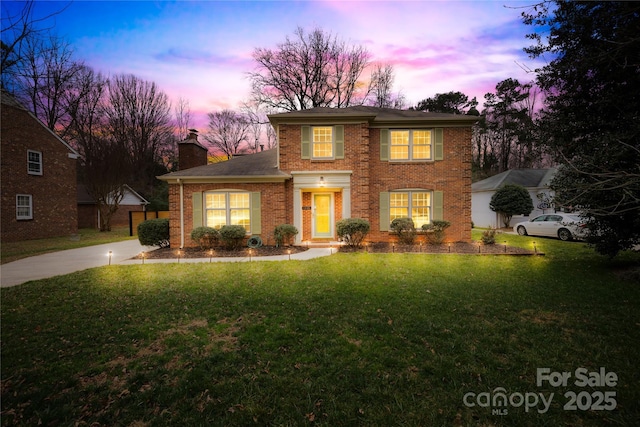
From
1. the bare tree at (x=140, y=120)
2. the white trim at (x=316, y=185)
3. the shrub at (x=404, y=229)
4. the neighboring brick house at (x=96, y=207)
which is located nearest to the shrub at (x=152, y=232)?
the white trim at (x=316, y=185)

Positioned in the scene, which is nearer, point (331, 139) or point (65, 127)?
point (331, 139)

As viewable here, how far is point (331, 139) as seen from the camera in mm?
12211

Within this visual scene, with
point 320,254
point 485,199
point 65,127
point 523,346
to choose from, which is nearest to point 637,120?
point 523,346

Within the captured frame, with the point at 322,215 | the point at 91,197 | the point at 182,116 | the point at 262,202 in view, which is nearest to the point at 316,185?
the point at 322,215

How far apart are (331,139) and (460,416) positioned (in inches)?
435

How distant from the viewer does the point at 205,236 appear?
11180 mm

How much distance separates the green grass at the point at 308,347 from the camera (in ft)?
8.68

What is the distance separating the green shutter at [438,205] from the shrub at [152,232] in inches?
480

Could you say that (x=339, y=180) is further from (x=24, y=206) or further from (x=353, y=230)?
(x=24, y=206)

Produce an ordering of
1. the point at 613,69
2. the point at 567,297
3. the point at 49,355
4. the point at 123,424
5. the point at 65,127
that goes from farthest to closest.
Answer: the point at 65,127 < the point at 613,69 < the point at 567,297 < the point at 49,355 < the point at 123,424

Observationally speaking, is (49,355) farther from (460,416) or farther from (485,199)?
(485,199)

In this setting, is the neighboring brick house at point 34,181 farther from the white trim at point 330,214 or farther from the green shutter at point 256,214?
the white trim at point 330,214

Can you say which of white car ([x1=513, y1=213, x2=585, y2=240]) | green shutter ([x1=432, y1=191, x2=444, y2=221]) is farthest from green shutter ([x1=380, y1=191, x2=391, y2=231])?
white car ([x1=513, y1=213, x2=585, y2=240])

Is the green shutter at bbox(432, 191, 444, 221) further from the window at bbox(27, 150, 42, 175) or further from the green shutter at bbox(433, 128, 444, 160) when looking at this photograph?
the window at bbox(27, 150, 42, 175)
